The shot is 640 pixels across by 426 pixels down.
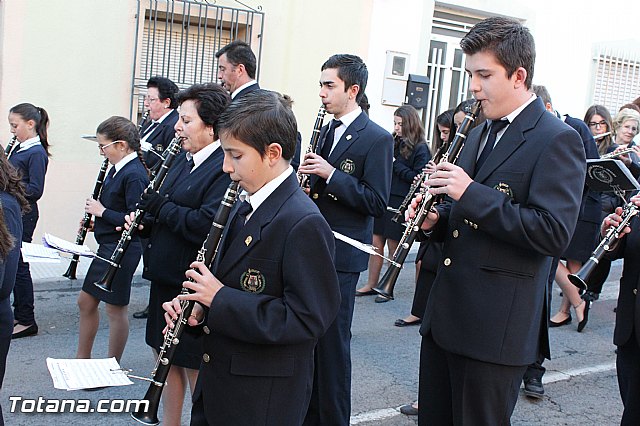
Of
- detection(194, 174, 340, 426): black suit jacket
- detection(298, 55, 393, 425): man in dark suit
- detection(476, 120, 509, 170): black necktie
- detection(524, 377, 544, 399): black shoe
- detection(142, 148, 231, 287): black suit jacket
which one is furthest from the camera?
detection(524, 377, 544, 399): black shoe

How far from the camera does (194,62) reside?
9273 mm

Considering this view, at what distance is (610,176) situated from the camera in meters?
4.00

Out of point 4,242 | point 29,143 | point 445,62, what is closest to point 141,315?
point 29,143

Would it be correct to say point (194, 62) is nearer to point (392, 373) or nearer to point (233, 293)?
point (392, 373)

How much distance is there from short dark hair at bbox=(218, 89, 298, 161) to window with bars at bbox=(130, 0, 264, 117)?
21.2 feet

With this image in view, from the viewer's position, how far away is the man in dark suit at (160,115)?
6602mm

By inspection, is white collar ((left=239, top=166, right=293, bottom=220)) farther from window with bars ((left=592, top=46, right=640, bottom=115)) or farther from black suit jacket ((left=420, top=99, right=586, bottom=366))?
window with bars ((left=592, top=46, right=640, bottom=115))

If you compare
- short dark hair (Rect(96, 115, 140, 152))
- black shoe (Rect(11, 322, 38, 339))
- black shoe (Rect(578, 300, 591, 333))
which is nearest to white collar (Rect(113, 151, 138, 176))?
short dark hair (Rect(96, 115, 140, 152))

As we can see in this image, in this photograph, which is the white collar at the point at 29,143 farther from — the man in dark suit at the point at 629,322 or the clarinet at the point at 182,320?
the man in dark suit at the point at 629,322

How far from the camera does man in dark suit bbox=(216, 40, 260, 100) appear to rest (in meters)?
5.39

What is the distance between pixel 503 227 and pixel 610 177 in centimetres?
164

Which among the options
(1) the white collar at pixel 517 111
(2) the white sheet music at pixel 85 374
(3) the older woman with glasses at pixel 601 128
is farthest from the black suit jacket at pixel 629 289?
(3) the older woman with glasses at pixel 601 128

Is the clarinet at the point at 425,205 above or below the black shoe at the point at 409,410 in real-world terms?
above

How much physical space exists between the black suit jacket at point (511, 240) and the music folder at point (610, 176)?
1212 millimetres
